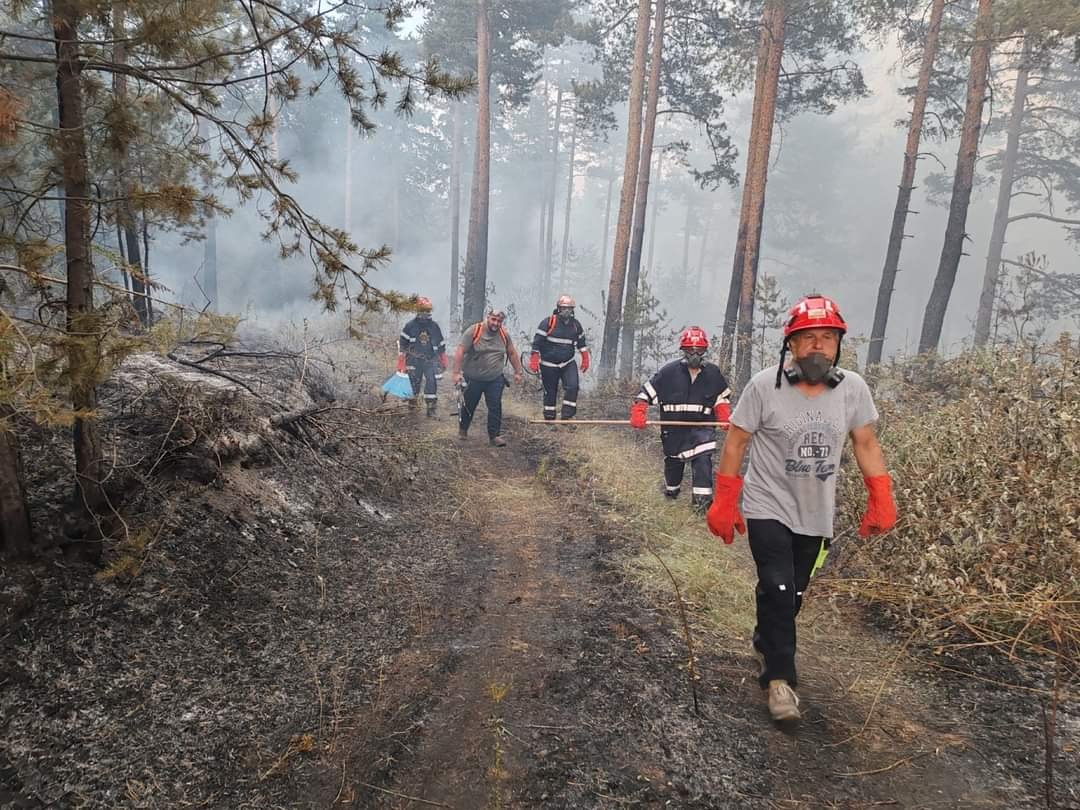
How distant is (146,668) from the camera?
3090 mm

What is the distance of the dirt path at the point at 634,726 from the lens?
2617 mm

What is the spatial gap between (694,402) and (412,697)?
4747mm

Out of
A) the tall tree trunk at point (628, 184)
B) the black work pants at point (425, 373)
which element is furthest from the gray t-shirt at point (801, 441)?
the tall tree trunk at point (628, 184)

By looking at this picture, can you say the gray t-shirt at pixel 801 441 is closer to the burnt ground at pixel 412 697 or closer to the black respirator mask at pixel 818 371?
the black respirator mask at pixel 818 371

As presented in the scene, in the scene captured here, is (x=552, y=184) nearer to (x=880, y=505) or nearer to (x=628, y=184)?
(x=628, y=184)

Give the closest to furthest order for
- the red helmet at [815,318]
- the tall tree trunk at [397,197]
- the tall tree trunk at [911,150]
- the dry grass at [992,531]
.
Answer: the red helmet at [815,318], the dry grass at [992,531], the tall tree trunk at [911,150], the tall tree trunk at [397,197]

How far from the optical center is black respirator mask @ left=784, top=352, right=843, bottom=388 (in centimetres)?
322

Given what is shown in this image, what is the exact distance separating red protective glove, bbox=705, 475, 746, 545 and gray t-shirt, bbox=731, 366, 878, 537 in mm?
139

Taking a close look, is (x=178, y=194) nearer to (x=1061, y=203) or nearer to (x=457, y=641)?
(x=457, y=641)

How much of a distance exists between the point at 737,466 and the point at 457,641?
2.11m

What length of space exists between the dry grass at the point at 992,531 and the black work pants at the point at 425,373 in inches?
325

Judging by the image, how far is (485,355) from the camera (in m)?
9.69

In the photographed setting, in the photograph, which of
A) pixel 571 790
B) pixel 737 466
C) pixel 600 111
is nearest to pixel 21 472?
pixel 571 790

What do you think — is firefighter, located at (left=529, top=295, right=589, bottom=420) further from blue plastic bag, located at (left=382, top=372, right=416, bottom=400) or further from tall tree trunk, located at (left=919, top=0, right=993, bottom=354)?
tall tree trunk, located at (left=919, top=0, right=993, bottom=354)
